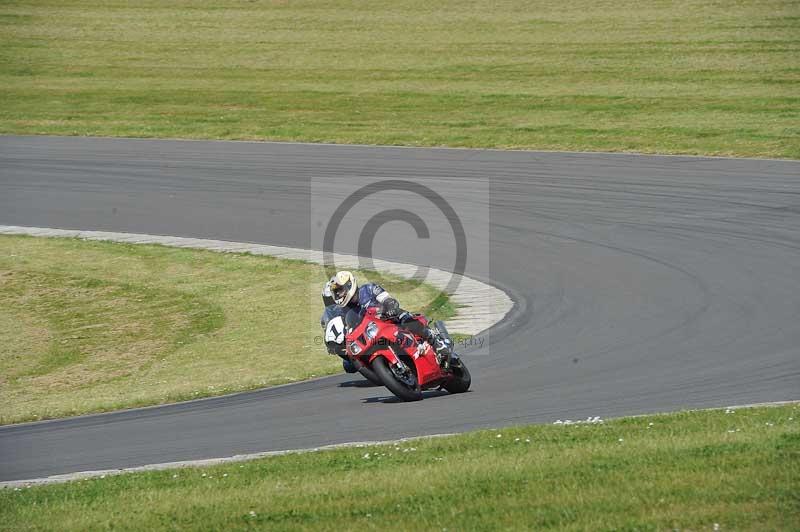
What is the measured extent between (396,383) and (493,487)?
439cm

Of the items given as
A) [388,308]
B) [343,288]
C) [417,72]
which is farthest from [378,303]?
[417,72]

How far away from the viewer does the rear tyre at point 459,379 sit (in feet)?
43.2

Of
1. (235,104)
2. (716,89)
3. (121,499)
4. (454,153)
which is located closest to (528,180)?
(454,153)

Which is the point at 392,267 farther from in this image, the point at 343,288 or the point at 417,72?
the point at 417,72

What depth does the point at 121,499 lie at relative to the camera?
898cm

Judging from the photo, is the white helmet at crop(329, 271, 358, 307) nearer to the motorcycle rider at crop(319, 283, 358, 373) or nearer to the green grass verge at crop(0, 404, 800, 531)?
the motorcycle rider at crop(319, 283, 358, 373)

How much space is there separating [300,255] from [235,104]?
21090 mm

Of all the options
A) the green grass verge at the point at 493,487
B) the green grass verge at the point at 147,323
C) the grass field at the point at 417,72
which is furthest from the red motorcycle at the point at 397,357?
the grass field at the point at 417,72

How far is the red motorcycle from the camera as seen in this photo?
492 inches

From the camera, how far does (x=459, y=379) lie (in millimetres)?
13180

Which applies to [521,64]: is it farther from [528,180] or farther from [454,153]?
[528,180]

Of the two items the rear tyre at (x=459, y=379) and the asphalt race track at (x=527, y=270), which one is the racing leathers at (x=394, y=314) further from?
the asphalt race track at (x=527, y=270)

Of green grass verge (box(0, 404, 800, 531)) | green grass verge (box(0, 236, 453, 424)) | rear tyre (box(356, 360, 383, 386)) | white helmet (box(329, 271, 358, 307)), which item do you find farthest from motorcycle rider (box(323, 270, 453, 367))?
green grass verge (box(0, 404, 800, 531))

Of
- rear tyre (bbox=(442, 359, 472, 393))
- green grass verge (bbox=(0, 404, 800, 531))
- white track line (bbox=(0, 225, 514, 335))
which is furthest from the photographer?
A: white track line (bbox=(0, 225, 514, 335))
